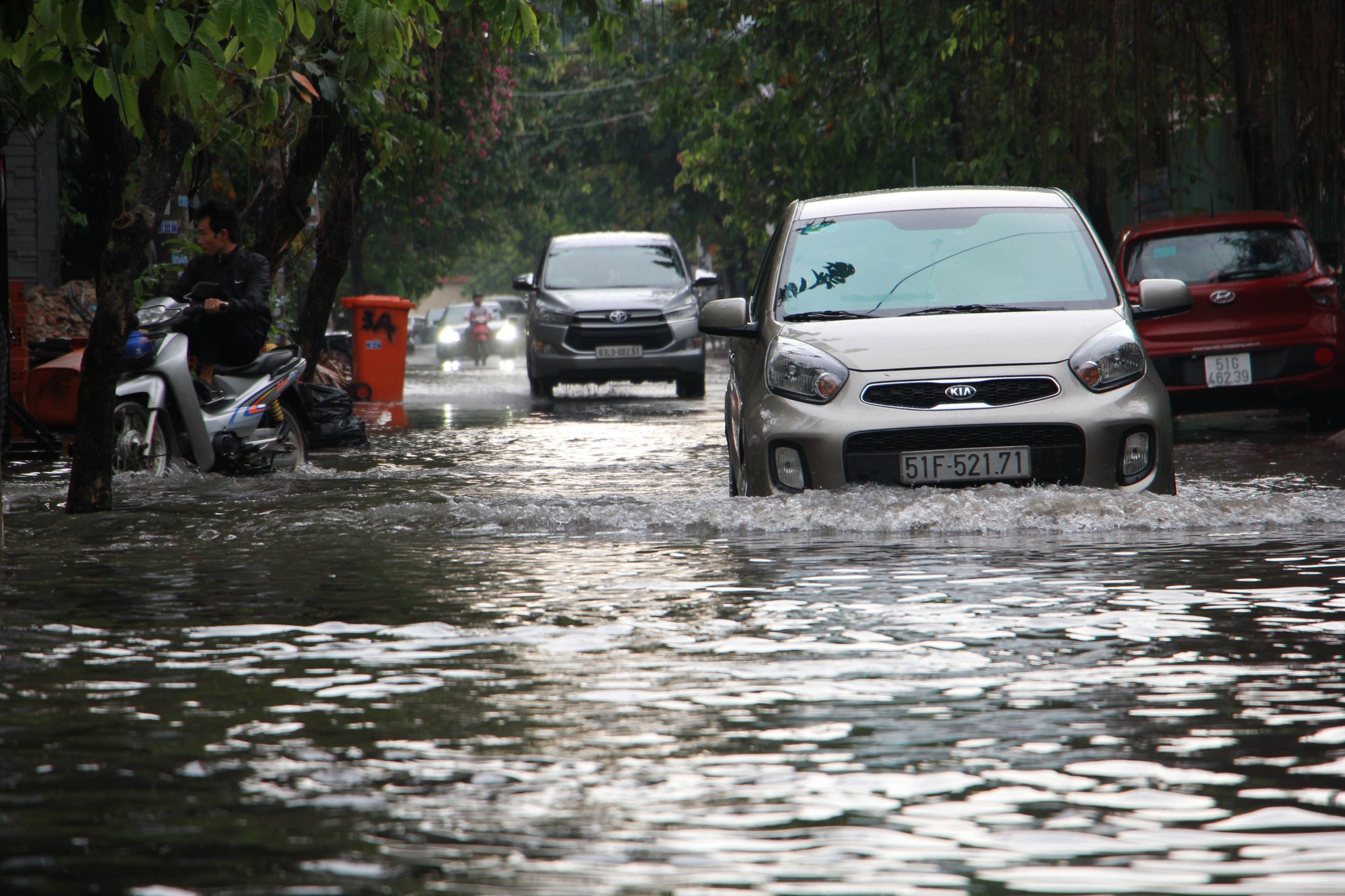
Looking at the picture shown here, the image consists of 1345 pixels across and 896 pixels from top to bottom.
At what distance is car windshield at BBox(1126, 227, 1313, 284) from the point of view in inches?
616

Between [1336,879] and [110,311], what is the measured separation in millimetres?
7898

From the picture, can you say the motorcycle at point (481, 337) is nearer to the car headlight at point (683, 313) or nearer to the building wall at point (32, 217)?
the car headlight at point (683, 313)

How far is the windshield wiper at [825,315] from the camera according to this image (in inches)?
382

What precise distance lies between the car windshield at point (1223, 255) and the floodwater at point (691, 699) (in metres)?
6.43

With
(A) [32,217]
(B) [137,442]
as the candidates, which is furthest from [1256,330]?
(A) [32,217]

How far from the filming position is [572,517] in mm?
9758

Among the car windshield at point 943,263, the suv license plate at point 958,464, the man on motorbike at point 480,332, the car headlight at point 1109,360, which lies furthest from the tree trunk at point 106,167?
the man on motorbike at point 480,332

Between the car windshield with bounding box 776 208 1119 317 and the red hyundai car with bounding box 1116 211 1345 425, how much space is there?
208 inches

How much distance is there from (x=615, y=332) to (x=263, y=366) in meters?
11.2

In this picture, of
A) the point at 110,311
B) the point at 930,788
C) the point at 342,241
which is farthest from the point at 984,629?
the point at 342,241

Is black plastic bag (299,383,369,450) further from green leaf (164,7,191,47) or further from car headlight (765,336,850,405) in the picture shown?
green leaf (164,7,191,47)

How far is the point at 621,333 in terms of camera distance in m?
24.5

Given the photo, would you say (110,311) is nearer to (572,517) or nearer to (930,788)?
(572,517)

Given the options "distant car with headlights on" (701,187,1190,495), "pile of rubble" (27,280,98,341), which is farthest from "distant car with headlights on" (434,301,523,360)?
"distant car with headlights on" (701,187,1190,495)
